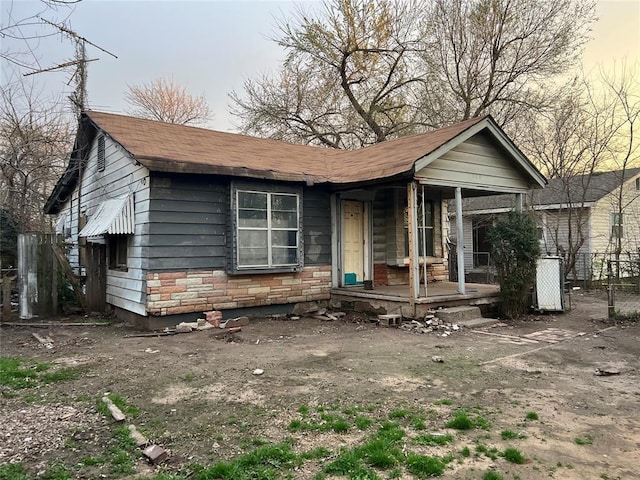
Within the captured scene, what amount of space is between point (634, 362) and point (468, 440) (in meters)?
3.85

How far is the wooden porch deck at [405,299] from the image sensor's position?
8641 mm

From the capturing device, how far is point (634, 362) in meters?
5.81

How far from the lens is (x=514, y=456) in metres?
3.06

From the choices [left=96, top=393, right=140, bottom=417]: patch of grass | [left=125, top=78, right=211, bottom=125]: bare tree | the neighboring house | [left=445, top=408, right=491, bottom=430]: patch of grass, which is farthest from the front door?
[left=125, top=78, right=211, bottom=125]: bare tree

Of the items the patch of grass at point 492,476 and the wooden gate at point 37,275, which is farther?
the wooden gate at point 37,275

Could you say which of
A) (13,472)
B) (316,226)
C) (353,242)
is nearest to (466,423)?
(13,472)

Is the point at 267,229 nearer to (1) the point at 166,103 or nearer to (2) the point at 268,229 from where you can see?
(2) the point at 268,229

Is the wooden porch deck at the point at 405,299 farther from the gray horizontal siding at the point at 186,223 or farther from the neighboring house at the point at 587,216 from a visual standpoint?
the neighboring house at the point at 587,216

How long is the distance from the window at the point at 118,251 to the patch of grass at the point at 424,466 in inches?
298

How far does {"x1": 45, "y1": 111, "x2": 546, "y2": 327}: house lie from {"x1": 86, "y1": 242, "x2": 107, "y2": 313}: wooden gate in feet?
0.08

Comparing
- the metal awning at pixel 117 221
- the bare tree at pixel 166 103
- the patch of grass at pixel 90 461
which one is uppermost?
the bare tree at pixel 166 103

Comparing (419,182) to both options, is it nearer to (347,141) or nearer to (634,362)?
(634,362)

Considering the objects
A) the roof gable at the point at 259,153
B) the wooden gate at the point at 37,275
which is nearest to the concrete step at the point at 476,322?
the roof gable at the point at 259,153

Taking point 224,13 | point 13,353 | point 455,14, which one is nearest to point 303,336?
point 13,353
